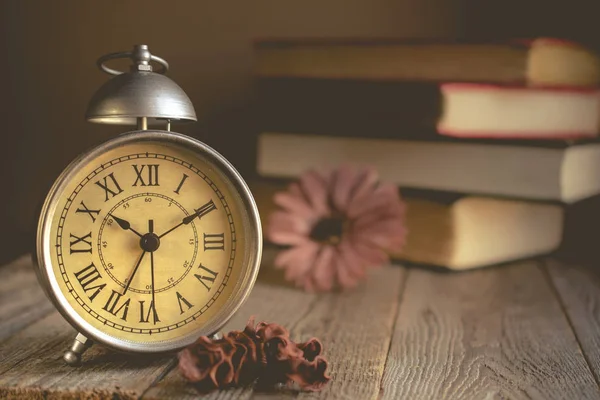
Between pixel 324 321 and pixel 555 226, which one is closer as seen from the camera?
pixel 324 321

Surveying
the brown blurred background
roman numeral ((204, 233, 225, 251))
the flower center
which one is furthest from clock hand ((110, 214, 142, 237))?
the brown blurred background

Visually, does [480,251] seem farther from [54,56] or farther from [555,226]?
[54,56]

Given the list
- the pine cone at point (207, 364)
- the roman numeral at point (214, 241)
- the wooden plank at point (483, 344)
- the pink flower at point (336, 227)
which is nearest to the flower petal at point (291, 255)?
the pink flower at point (336, 227)

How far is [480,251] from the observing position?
1.51m

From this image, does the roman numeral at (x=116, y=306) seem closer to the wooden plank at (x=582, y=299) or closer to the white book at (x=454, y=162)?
the wooden plank at (x=582, y=299)

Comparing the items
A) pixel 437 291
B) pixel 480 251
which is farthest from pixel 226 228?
pixel 480 251

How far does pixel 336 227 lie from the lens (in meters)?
1.37

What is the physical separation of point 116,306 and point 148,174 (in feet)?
0.58

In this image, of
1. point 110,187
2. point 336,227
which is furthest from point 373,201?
point 110,187

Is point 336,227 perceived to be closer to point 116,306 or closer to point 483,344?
point 483,344

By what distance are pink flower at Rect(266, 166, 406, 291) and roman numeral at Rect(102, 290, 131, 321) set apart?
463 millimetres

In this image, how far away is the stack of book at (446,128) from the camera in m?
1.41

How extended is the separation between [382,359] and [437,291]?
0.43m

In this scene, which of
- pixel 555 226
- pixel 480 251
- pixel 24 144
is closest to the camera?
pixel 480 251
